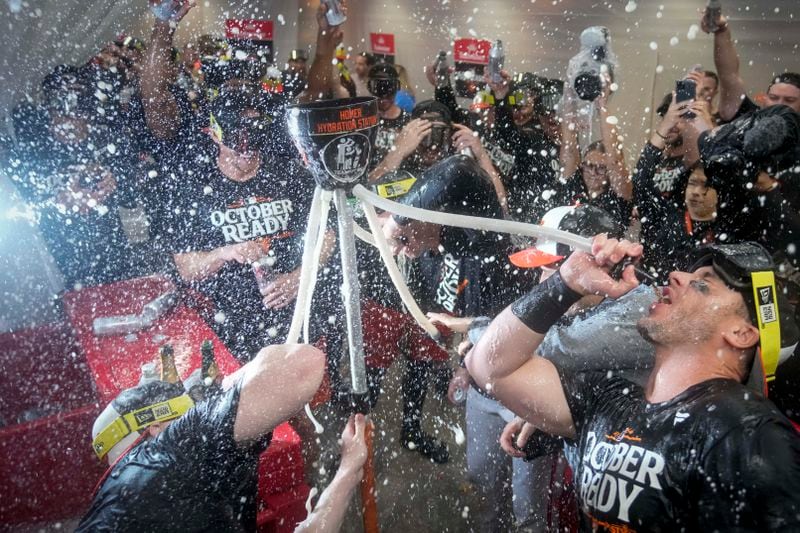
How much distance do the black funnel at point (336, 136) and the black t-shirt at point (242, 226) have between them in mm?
2031

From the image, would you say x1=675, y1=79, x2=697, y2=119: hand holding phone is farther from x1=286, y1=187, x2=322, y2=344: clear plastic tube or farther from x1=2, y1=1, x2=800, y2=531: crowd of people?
x1=286, y1=187, x2=322, y2=344: clear plastic tube

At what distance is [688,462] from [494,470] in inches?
56.7

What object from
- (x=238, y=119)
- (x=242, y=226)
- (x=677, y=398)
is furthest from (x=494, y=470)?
(x=238, y=119)

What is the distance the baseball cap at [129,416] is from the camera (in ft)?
5.82

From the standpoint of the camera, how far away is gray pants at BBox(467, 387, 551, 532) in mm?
2652

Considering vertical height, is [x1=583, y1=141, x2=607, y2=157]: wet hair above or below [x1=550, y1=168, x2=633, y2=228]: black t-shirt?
above

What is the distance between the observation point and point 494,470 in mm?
2807

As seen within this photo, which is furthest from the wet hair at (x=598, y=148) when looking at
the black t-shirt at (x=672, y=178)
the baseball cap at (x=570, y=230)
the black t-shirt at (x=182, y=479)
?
the black t-shirt at (x=182, y=479)

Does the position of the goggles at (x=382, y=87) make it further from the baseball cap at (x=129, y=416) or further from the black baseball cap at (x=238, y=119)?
the baseball cap at (x=129, y=416)

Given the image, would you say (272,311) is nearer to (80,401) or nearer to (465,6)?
(80,401)

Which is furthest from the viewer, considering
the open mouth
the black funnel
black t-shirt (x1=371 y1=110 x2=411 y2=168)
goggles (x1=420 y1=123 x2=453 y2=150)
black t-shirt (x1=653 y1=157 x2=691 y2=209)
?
black t-shirt (x1=371 y1=110 x2=411 y2=168)

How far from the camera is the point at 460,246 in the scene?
3.17 m

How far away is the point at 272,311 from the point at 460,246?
49.4 inches

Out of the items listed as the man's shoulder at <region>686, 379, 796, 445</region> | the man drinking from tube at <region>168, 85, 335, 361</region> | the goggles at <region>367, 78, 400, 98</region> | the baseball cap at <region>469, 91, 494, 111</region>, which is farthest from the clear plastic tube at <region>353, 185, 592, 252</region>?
the goggles at <region>367, 78, 400, 98</region>
